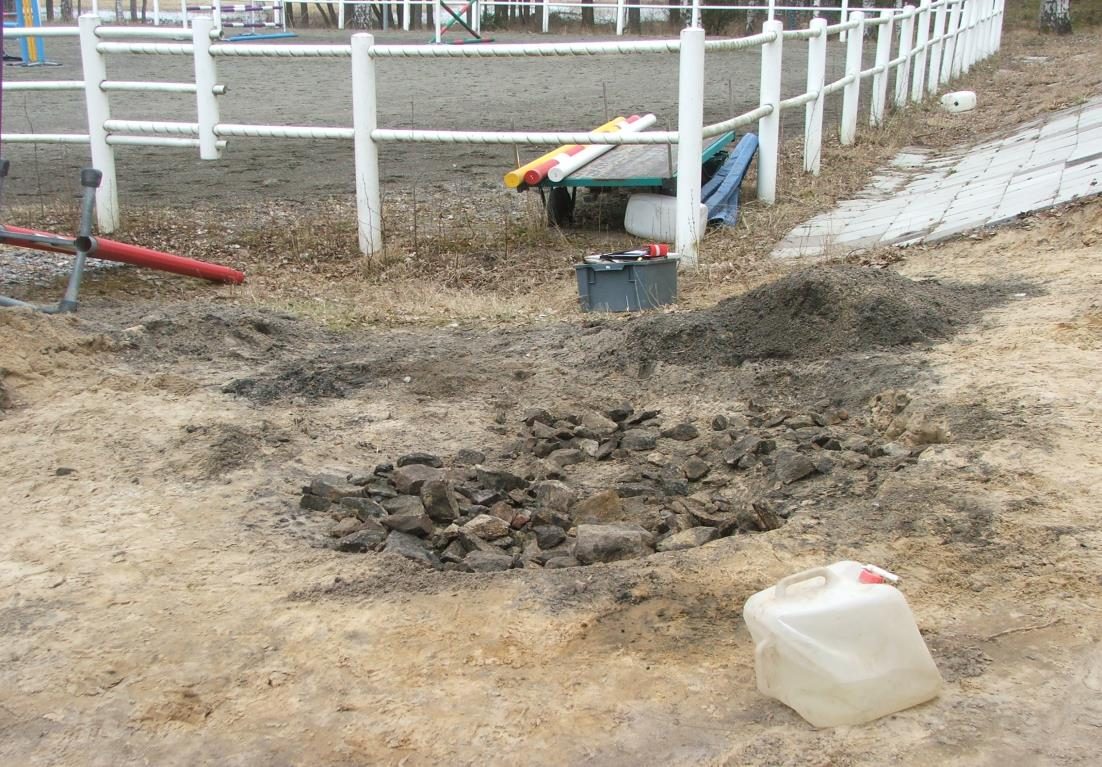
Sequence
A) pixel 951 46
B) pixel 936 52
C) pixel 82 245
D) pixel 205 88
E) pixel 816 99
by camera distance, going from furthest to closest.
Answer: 1. pixel 951 46
2. pixel 936 52
3. pixel 816 99
4. pixel 205 88
5. pixel 82 245

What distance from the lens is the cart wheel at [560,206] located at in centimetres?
822

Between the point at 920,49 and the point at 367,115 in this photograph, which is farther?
the point at 920,49

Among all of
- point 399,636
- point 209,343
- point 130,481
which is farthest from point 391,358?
point 399,636

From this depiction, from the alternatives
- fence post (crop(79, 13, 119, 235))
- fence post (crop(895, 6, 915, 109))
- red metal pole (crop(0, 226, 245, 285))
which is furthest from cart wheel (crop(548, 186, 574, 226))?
fence post (crop(895, 6, 915, 109))

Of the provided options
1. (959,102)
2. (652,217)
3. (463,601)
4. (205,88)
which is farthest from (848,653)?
(959,102)

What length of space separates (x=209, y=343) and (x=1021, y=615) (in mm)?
3868

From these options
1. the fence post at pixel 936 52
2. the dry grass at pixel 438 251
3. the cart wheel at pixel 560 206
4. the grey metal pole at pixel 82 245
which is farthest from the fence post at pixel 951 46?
the grey metal pole at pixel 82 245

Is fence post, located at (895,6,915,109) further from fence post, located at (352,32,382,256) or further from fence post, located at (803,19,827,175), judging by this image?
fence post, located at (352,32,382,256)

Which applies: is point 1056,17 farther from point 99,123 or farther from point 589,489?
point 589,489

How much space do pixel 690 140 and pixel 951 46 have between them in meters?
13.3

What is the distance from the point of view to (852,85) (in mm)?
11156

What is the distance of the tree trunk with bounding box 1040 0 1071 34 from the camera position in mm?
28047

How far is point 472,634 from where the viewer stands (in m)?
2.87

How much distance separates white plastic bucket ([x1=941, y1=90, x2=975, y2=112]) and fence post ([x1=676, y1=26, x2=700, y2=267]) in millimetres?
8784
